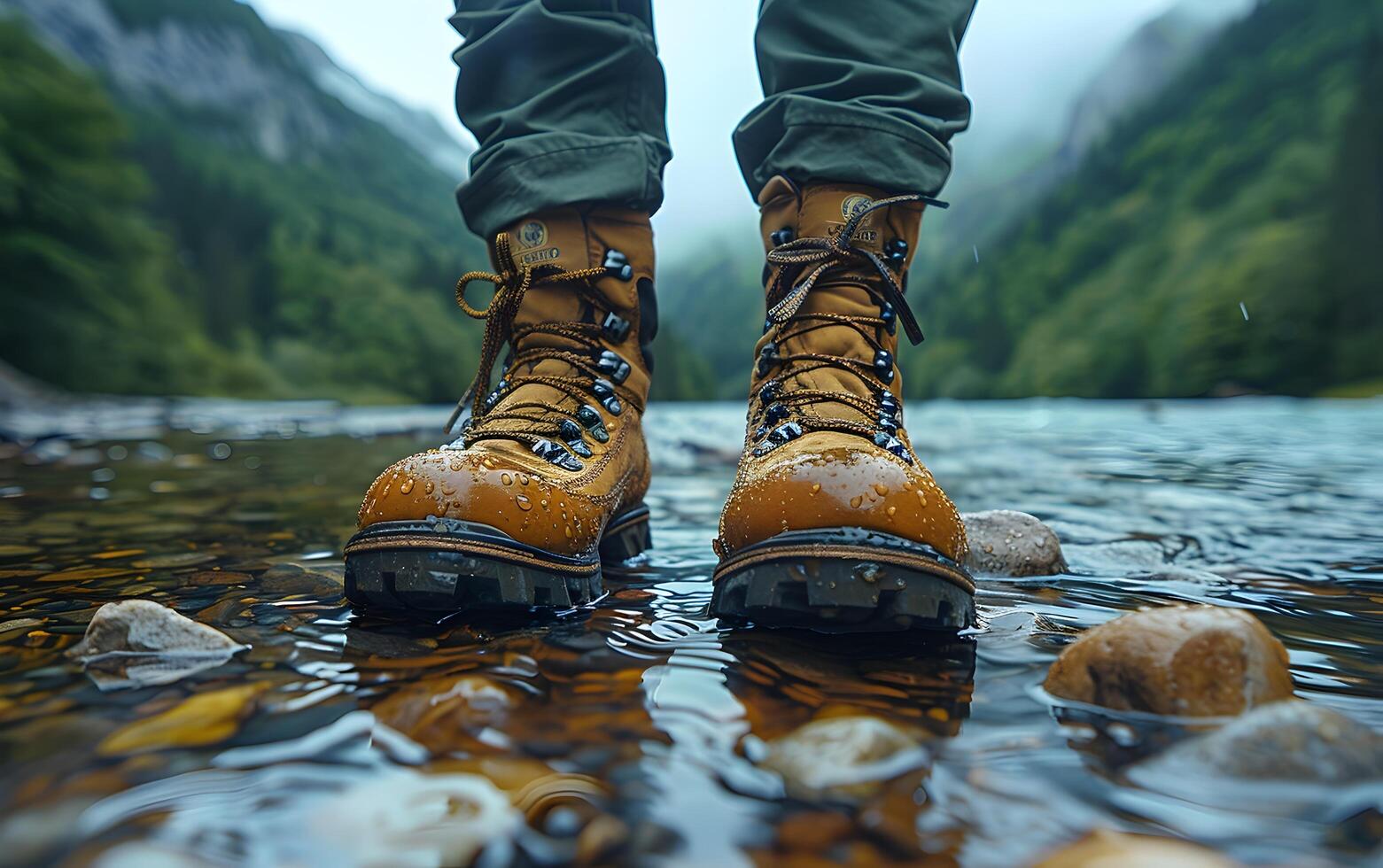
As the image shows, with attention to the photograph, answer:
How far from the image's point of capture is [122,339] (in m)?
27.3

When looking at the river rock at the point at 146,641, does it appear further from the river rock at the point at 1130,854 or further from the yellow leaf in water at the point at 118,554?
the river rock at the point at 1130,854

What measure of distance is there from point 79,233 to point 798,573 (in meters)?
33.2

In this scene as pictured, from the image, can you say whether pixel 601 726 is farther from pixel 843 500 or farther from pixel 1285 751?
pixel 1285 751

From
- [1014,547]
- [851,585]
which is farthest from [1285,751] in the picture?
[1014,547]

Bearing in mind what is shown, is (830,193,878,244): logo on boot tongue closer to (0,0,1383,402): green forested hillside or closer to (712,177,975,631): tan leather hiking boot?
(712,177,975,631): tan leather hiking boot

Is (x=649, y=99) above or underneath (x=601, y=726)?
above

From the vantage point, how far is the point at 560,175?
Answer: 1981mm

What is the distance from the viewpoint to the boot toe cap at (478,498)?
1.46 m

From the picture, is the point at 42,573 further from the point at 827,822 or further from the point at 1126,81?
the point at 1126,81

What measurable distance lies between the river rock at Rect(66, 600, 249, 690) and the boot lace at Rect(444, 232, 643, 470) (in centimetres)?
74

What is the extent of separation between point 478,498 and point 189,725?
0.62 meters

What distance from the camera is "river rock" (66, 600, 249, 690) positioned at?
1.17 meters

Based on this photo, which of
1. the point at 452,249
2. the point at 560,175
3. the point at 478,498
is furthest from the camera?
the point at 452,249

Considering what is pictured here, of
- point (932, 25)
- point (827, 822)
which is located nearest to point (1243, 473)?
point (932, 25)
